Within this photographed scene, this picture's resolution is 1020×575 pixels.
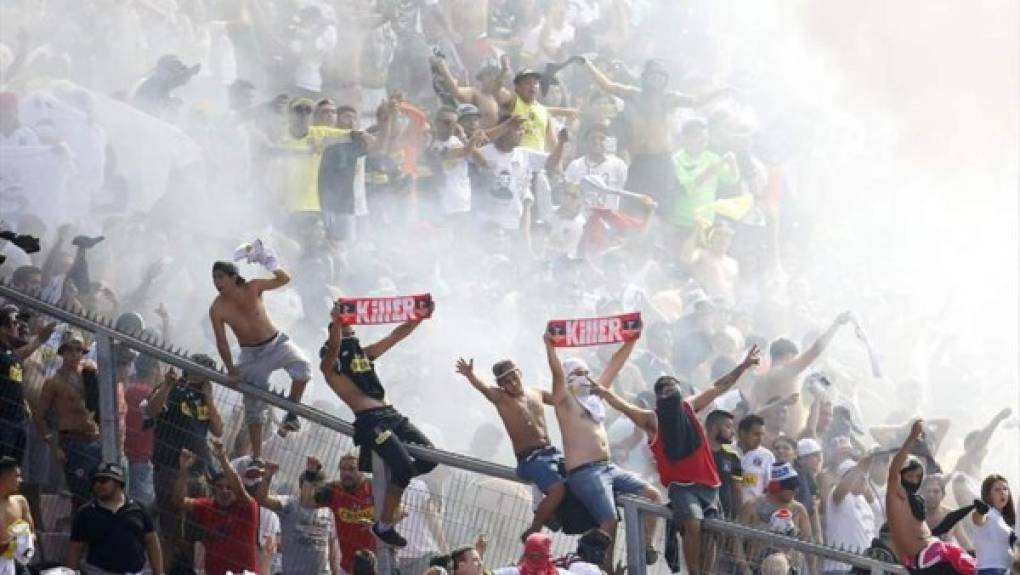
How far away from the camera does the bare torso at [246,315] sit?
1250 centimetres

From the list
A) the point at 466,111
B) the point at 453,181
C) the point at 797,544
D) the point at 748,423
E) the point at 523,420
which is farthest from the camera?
the point at 466,111

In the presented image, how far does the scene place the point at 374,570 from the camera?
11086 mm

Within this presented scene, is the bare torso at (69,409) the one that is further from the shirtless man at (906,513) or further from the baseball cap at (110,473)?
the shirtless man at (906,513)

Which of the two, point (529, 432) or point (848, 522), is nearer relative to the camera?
point (529, 432)

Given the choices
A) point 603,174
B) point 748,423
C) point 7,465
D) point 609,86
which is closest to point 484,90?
point 603,174

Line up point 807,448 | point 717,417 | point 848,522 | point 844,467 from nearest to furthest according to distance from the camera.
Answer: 1. point 717,417
2. point 848,522
3. point 807,448
4. point 844,467

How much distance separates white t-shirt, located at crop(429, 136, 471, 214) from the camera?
58.9 ft

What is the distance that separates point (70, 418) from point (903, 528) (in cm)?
425

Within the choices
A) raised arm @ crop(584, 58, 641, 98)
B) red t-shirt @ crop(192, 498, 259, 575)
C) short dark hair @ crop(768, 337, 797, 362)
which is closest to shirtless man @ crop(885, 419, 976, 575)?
red t-shirt @ crop(192, 498, 259, 575)

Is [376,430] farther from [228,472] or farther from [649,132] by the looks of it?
[649,132]

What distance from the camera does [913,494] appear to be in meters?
11.7

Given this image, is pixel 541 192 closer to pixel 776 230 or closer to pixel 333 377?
pixel 776 230

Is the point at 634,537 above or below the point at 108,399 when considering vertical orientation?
below

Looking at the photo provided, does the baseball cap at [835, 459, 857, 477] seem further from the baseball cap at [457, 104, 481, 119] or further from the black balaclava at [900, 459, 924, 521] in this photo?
the baseball cap at [457, 104, 481, 119]
